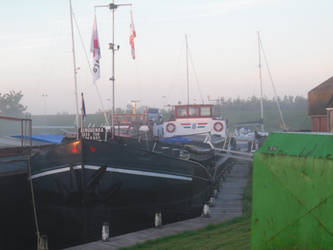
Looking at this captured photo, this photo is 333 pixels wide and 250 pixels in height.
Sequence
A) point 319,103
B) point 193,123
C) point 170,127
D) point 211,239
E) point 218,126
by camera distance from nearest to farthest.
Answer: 1. point 211,239
2. point 218,126
3. point 170,127
4. point 193,123
5. point 319,103

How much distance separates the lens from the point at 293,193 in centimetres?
435

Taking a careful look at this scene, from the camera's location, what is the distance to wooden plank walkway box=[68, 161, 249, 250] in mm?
8742

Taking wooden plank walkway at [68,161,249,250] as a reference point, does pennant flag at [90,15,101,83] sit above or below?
above

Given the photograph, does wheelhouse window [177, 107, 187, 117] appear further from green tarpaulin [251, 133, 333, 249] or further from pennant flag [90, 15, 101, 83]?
green tarpaulin [251, 133, 333, 249]

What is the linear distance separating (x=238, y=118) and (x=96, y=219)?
2168 inches

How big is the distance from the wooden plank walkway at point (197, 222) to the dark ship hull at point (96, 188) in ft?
4.08

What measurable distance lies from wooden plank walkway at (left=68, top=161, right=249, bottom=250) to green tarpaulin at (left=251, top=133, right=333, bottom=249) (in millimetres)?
4715

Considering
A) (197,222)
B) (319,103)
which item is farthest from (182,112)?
(197,222)

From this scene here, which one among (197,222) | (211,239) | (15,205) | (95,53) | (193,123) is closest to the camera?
(211,239)

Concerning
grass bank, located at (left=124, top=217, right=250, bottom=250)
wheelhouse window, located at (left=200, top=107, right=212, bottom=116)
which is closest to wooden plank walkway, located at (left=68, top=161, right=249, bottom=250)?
grass bank, located at (left=124, top=217, right=250, bottom=250)

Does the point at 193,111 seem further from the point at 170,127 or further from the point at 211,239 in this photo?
the point at 211,239

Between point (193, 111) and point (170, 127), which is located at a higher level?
point (193, 111)

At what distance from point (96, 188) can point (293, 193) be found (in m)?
6.80

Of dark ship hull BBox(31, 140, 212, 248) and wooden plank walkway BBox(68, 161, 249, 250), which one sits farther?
dark ship hull BBox(31, 140, 212, 248)
